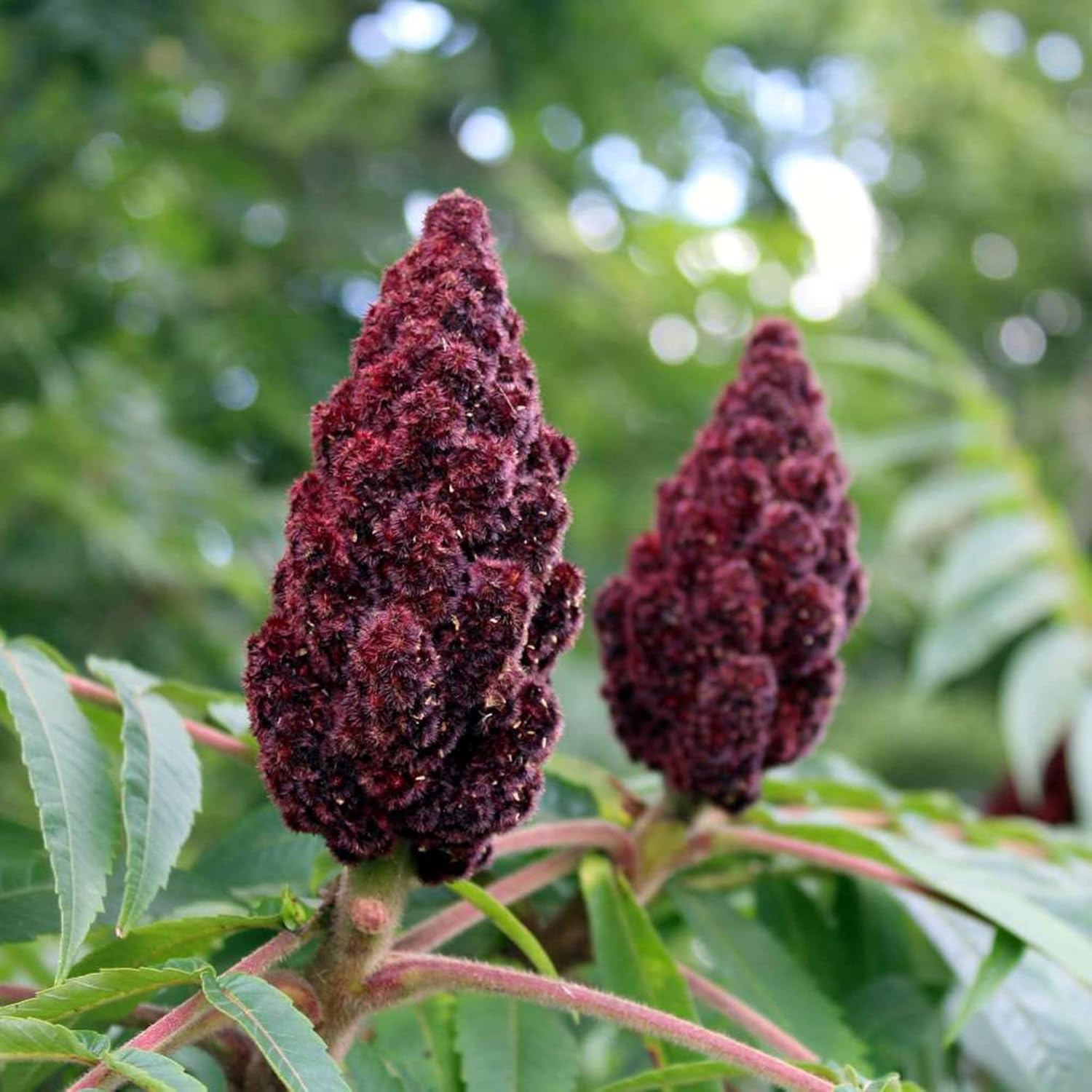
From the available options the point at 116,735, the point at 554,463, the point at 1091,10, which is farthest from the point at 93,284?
the point at 1091,10

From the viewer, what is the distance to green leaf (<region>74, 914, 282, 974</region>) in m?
1.37

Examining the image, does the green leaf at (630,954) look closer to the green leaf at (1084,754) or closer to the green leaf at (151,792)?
the green leaf at (151,792)

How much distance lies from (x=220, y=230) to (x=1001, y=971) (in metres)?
5.48

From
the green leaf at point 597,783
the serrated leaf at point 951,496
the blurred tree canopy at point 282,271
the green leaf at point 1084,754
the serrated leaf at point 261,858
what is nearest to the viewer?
the serrated leaf at point 261,858

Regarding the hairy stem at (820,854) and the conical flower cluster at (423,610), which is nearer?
Result: the conical flower cluster at (423,610)

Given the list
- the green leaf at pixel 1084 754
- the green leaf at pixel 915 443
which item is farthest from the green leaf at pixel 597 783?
the green leaf at pixel 915 443

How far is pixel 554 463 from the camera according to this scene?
1422 millimetres

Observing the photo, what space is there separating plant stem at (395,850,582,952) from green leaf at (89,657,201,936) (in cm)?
28

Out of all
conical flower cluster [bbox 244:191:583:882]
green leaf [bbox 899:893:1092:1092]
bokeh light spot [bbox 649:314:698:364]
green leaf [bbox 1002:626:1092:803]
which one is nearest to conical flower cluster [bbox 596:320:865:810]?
green leaf [bbox 899:893:1092:1092]

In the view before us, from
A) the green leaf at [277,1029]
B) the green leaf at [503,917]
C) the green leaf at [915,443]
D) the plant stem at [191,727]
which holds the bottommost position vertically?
the green leaf at [277,1029]

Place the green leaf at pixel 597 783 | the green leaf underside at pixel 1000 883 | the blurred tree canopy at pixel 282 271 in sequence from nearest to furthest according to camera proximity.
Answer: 1. the green leaf underside at pixel 1000 883
2. the green leaf at pixel 597 783
3. the blurred tree canopy at pixel 282 271

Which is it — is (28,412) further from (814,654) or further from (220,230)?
(814,654)

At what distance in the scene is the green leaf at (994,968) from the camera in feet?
5.33

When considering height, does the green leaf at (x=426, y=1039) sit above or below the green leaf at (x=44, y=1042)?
below
